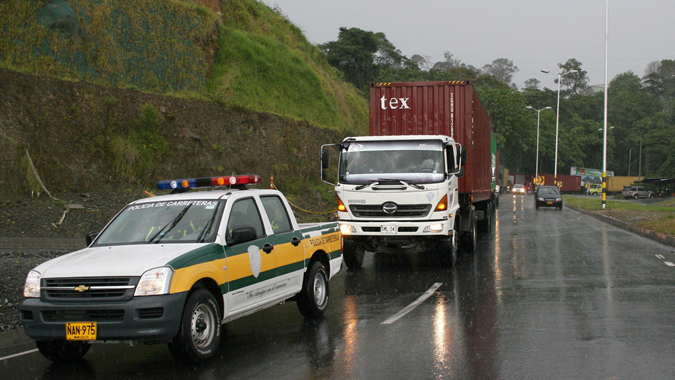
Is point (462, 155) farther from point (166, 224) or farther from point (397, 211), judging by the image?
point (166, 224)

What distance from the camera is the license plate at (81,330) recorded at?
518cm

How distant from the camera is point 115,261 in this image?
548 cm

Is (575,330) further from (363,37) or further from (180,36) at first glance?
(363,37)

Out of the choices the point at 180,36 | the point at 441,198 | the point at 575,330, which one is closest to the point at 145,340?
the point at 575,330

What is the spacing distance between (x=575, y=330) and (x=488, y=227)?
13808mm

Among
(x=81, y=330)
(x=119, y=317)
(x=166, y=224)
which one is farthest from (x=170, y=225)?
(x=81, y=330)

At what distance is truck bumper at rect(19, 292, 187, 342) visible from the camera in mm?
5156

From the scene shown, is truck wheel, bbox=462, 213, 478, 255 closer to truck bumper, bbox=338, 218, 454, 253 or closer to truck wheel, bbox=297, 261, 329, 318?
truck bumper, bbox=338, 218, 454, 253

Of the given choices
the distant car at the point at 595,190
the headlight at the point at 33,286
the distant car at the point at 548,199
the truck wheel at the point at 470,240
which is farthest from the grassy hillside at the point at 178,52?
the distant car at the point at 595,190

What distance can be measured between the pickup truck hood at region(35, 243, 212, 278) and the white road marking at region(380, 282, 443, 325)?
9.00 feet

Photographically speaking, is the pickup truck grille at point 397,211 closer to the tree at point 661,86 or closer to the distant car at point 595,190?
the distant car at point 595,190

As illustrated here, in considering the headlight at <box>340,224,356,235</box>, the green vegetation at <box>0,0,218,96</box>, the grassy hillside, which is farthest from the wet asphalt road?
the grassy hillside

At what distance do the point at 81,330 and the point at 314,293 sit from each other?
10.3 ft

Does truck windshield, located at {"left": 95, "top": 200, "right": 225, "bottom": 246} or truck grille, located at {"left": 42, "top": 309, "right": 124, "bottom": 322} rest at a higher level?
truck windshield, located at {"left": 95, "top": 200, "right": 225, "bottom": 246}
